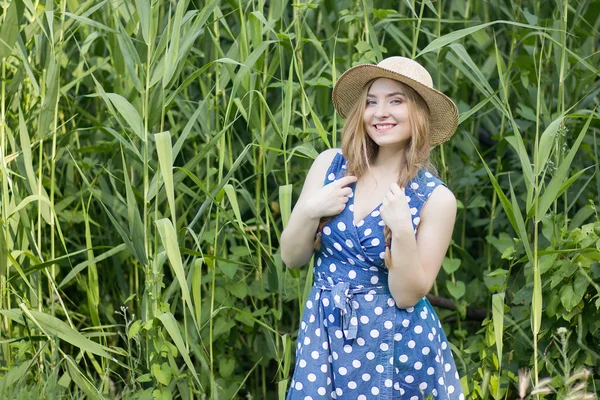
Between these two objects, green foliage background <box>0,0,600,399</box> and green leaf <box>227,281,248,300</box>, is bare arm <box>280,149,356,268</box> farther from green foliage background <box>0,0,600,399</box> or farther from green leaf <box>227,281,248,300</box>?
green leaf <box>227,281,248,300</box>

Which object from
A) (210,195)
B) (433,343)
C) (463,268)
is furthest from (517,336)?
(210,195)

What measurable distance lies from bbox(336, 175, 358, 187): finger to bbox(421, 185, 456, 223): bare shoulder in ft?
0.59

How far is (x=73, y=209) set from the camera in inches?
141

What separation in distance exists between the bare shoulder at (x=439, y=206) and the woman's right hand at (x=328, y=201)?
0.19 metres

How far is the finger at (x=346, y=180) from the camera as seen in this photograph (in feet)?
7.37

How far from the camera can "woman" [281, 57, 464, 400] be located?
2.24 m

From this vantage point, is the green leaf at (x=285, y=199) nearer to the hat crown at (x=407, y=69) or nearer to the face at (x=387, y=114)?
the face at (x=387, y=114)

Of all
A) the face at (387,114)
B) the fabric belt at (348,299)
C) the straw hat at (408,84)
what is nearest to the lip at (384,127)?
the face at (387,114)

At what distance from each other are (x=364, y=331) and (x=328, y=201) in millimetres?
325

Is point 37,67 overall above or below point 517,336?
above

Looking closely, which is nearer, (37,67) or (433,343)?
(433,343)

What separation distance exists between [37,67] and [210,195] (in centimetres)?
109

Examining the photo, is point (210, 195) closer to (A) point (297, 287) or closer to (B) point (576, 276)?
(A) point (297, 287)

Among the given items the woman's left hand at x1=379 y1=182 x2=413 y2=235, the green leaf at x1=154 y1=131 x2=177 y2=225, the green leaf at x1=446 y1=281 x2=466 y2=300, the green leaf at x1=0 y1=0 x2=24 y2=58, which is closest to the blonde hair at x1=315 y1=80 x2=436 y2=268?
the woman's left hand at x1=379 y1=182 x2=413 y2=235
